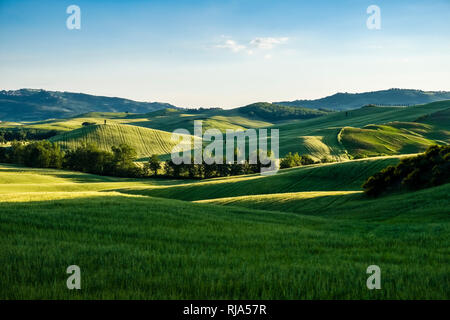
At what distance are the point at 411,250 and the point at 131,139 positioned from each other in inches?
6618

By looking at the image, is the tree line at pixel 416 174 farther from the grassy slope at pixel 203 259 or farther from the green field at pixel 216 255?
the grassy slope at pixel 203 259

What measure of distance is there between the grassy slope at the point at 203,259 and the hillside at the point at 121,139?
464 feet

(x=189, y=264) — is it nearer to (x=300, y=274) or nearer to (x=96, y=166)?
(x=300, y=274)

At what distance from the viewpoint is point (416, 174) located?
31.3 meters

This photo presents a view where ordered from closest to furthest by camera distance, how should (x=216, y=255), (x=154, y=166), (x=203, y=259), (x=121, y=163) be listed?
(x=203, y=259) < (x=216, y=255) < (x=154, y=166) < (x=121, y=163)

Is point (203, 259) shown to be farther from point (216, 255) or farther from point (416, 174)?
point (416, 174)

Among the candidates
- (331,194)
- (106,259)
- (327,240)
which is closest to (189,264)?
(106,259)

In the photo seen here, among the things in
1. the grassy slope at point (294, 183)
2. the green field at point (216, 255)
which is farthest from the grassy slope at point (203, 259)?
the grassy slope at point (294, 183)

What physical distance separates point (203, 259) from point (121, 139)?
16719 centimetres

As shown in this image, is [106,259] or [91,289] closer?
[91,289]

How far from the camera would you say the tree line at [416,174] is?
3062cm

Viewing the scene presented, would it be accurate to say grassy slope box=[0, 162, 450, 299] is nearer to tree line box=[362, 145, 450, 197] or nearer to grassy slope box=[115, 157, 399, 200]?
tree line box=[362, 145, 450, 197]

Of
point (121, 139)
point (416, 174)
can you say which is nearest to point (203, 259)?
point (416, 174)

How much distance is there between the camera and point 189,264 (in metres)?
9.41
